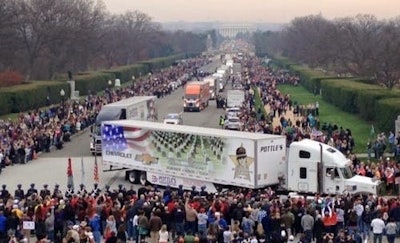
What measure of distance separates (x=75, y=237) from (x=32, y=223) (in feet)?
12.1

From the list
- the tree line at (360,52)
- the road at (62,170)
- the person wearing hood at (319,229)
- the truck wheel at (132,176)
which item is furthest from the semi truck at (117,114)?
the tree line at (360,52)

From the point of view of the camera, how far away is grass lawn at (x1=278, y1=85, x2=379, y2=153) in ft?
172

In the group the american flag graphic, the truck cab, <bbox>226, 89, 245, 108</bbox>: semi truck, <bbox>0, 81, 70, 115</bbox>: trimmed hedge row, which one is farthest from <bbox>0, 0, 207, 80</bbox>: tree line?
the truck cab

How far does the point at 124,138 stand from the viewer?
38.6 metres

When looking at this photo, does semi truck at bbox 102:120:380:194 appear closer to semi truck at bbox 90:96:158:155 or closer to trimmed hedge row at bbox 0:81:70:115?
semi truck at bbox 90:96:158:155

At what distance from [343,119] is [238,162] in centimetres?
3387

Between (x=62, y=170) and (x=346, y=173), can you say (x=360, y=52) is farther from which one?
(x=346, y=173)

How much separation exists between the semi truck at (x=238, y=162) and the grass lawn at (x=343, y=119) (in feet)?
47.9

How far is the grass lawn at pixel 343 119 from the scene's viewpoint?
2058 inches

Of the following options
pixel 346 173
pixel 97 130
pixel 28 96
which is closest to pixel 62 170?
pixel 97 130

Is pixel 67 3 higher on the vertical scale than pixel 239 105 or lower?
higher

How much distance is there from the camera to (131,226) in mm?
26922

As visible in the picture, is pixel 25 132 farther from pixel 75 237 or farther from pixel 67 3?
pixel 67 3

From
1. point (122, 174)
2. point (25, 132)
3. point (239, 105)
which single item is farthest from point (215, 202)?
point (239, 105)
